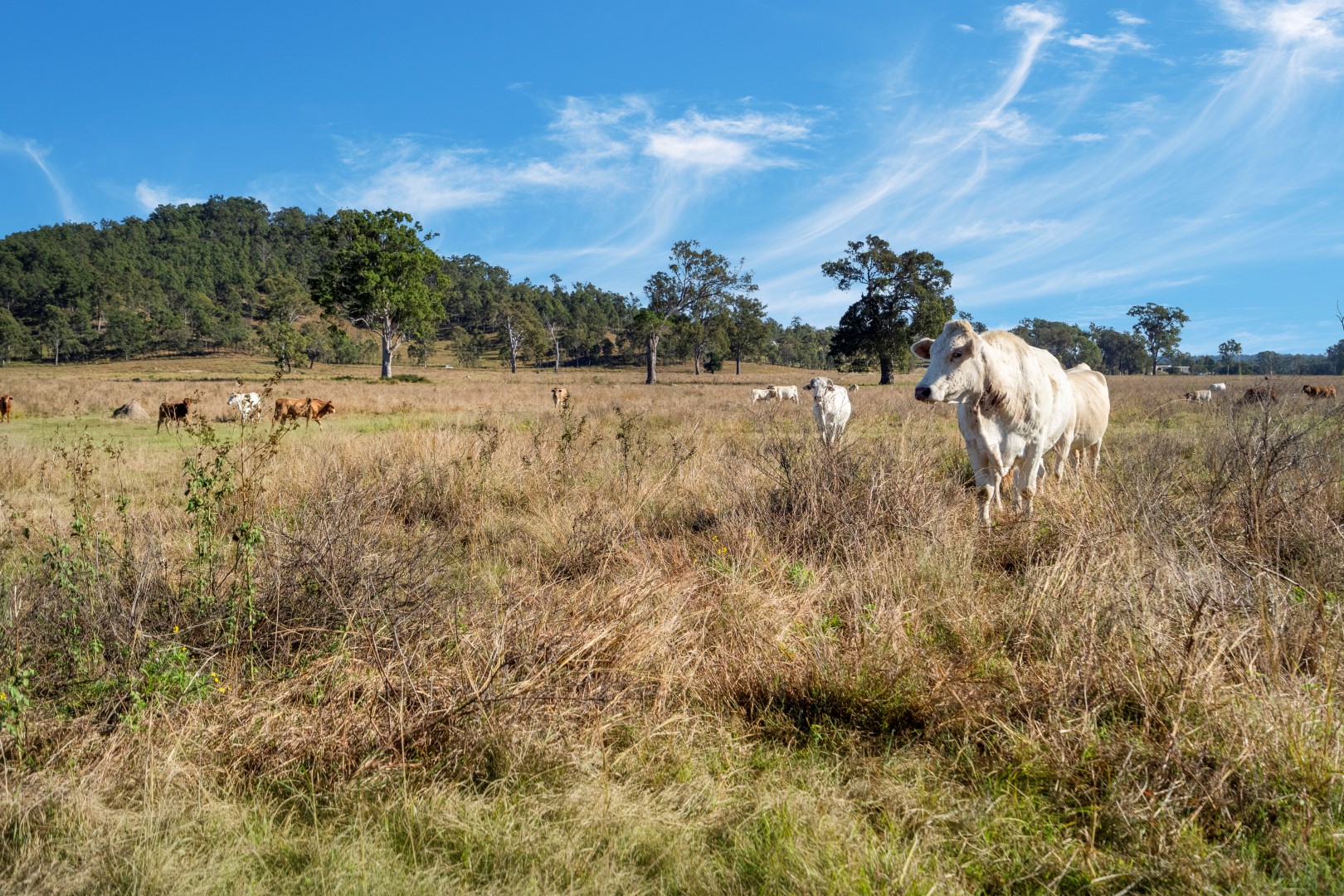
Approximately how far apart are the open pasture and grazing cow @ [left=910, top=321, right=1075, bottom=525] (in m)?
0.84

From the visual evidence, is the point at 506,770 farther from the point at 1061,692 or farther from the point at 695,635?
the point at 1061,692

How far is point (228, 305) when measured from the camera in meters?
109

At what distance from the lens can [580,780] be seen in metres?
2.54

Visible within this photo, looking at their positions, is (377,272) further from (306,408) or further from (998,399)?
(998,399)

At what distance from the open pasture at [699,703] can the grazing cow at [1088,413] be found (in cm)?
243

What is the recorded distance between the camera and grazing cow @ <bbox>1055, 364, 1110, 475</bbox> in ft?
25.5

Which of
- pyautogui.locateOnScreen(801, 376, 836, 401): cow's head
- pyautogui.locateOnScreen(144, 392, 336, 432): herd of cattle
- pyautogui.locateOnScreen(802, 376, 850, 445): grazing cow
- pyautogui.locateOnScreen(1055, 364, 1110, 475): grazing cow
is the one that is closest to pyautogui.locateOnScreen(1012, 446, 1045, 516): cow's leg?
pyautogui.locateOnScreen(1055, 364, 1110, 475): grazing cow

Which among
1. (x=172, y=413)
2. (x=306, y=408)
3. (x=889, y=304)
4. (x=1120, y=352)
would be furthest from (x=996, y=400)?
(x=1120, y=352)

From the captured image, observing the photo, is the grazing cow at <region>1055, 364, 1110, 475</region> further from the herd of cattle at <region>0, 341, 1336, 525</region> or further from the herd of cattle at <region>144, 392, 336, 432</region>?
the herd of cattle at <region>144, 392, 336, 432</region>

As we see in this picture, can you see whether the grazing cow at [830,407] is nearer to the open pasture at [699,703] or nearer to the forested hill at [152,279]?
the open pasture at [699,703]

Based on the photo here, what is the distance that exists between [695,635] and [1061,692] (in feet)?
5.46

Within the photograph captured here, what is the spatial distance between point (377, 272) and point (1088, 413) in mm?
52712

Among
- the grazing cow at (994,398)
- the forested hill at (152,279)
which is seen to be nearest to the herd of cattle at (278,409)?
the grazing cow at (994,398)

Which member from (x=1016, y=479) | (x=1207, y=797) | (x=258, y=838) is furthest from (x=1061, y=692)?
(x=1016, y=479)
